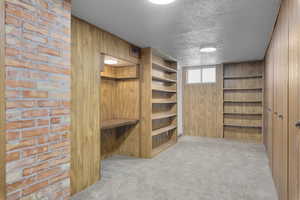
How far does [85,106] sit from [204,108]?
183 inches

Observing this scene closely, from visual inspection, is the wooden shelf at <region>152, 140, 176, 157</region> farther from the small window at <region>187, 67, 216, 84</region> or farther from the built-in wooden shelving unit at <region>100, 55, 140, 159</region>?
the small window at <region>187, 67, 216, 84</region>

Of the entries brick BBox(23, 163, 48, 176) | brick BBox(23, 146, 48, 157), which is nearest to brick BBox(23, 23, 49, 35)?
brick BBox(23, 146, 48, 157)

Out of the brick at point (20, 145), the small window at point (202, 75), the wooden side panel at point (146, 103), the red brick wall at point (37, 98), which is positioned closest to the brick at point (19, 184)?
the red brick wall at point (37, 98)

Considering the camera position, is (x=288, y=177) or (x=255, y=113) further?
(x=255, y=113)

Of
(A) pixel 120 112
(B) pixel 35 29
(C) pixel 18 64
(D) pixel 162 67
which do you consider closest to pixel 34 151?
(C) pixel 18 64

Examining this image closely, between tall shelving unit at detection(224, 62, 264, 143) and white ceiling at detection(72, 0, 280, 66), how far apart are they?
197 cm

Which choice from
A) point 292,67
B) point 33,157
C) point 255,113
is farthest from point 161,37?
point 255,113

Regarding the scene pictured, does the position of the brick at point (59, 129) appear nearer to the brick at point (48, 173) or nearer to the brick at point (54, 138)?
the brick at point (54, 138)

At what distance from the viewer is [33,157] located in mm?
1647

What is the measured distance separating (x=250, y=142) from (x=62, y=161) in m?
5.40

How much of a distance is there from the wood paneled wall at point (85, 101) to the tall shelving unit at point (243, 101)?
4.52m

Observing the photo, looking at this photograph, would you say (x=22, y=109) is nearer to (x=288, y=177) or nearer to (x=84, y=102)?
(x=84, y=102)

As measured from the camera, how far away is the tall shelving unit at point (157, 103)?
4129 millimetres

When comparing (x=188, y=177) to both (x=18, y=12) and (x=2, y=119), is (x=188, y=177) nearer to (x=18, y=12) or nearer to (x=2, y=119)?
(x=2, y=119)
